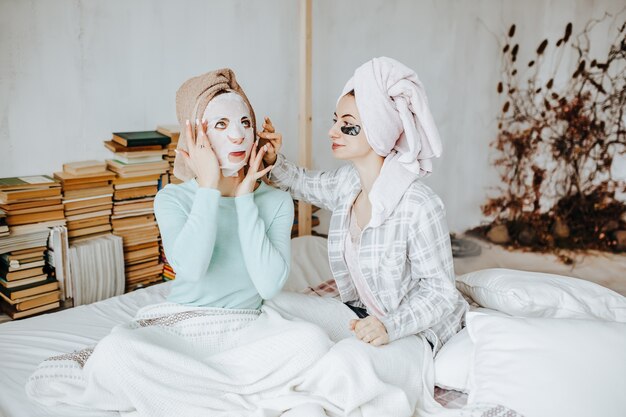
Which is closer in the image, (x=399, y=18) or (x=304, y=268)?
(x=304, y=268)

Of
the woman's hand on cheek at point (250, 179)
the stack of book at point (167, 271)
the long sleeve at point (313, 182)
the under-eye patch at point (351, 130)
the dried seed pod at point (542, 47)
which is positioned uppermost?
the dried seed pod at point (542, 47)

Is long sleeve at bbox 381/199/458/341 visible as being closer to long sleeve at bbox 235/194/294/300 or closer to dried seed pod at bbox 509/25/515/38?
long sleeve at bbox 235/194/294/300

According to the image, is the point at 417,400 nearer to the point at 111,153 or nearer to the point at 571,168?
the point at 111,153

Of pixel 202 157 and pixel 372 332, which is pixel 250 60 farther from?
pixel 372 332

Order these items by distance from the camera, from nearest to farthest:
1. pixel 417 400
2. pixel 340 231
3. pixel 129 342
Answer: pixel 129 342, pixel 417 400, pixel 340 231

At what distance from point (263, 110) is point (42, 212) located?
1334mm

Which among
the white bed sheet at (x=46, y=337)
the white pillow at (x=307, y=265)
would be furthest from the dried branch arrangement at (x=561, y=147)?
the white bed sheet at (x=46, y=337)

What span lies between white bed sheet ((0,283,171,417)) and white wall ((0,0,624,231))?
0.73 m

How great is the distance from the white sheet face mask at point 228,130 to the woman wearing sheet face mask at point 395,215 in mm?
209

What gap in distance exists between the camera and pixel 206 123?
1.53m

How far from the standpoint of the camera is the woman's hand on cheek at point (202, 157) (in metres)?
1.48

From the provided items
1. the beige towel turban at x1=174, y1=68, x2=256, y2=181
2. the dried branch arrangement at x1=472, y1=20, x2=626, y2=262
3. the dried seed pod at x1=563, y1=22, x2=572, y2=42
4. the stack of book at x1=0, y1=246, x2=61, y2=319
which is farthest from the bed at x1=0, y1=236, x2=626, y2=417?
the dried seed pod at x1=563, y1=22, x2=572, y2=42

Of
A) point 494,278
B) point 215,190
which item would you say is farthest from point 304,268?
point 215,190

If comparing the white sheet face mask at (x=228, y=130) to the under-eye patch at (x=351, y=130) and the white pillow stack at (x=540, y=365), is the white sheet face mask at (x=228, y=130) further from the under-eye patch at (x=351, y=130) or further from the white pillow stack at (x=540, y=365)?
the white pillow stack at (x=540, y=365)
